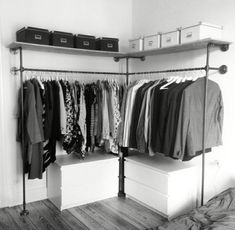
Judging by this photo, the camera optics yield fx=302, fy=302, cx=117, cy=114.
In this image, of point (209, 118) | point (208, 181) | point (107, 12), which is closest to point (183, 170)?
point (208, 181)

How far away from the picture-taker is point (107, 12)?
4.00m

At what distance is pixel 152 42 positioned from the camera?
3.40m

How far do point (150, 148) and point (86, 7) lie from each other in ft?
6.56

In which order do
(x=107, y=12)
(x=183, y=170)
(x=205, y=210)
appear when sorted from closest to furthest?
(x=205, y=210) → (x=183, y=170) → (x=107, y=12)

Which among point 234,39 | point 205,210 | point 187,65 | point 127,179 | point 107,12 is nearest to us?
point 205,210

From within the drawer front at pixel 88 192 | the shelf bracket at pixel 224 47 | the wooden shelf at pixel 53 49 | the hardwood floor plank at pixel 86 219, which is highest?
the wooden shelf at pixel 53 49

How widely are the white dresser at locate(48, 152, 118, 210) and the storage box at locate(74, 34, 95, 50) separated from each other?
4.30 ft

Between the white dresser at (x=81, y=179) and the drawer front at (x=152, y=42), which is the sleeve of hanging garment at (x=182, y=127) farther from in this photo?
the white dresser at (x=81, y=179)

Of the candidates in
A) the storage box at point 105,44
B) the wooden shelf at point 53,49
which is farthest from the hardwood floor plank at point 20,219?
the storage box at point 105,44

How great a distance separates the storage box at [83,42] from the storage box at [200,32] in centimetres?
109

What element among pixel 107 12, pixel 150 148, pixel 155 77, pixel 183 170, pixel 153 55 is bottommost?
pixel 183 170

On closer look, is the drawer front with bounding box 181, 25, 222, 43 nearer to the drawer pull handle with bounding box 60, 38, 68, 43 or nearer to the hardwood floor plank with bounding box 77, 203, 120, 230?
the drawer pull handle with bounding box 60, 38, 68, 43

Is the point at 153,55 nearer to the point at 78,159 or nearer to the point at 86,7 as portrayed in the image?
the point at 86,7

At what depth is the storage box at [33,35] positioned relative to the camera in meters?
3.09
